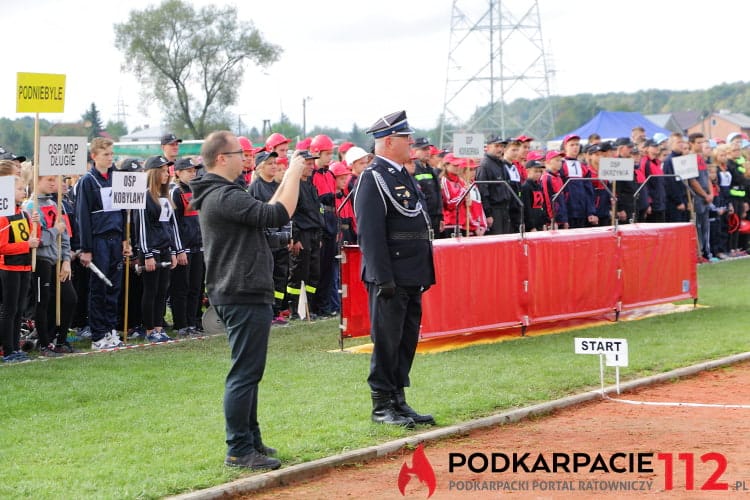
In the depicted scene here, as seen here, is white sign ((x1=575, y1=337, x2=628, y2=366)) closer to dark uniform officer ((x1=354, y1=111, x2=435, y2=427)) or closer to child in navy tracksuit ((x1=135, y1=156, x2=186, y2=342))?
dark uniform officer ((x1=354, y1=111, x2=435, y2=427))

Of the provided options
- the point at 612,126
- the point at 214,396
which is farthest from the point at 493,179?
the point at 612,126

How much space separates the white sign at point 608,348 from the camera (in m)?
9.88

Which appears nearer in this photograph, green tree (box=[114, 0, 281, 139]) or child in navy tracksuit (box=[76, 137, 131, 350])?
child in navy tracksuit (box=[76, 137, 131, 350])

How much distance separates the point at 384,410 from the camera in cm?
873

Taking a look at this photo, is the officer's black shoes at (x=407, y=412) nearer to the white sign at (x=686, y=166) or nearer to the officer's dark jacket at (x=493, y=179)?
the officer's dark jacket at (x=493, y=179)

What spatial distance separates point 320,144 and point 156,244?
152 inches

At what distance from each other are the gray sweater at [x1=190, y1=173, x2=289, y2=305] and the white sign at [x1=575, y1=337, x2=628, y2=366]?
367 centimetres

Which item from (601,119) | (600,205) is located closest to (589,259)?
(600,205)

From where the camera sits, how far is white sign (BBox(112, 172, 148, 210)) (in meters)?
13.0

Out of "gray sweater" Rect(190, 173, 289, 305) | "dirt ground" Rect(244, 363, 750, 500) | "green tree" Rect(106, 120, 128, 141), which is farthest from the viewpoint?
"green tree" Rect(106, 120, 128, 141)

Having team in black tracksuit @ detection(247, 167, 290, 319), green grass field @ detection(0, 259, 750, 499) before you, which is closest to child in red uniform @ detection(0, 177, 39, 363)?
green grass field @ detection(0, 259, 750, 499)

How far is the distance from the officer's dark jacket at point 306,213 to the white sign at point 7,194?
475 cm

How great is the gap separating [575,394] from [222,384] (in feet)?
10.5

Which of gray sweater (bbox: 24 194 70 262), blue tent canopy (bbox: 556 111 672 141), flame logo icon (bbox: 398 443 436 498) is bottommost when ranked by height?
flame logo icon (bbox: 398 443 436 498)
